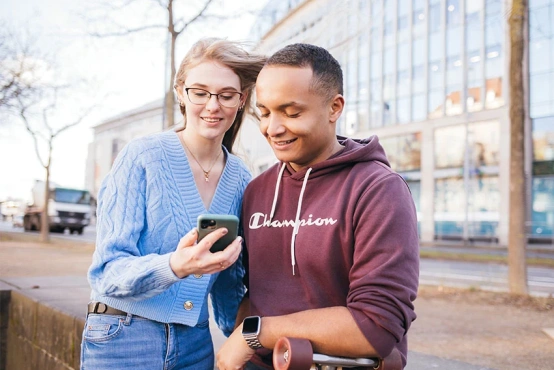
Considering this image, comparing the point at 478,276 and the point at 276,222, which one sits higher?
the point at 276,222

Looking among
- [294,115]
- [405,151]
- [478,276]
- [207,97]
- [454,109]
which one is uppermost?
[454,109]

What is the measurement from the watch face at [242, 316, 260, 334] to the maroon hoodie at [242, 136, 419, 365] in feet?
0.51

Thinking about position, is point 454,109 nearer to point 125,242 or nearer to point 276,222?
point 276,222

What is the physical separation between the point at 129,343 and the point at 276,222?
0.76m

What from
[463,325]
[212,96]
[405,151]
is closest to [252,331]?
[212,96]

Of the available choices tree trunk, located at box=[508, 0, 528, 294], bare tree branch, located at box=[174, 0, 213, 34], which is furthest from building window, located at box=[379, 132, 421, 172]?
tree trunk, located at box=[508, 0, 528, 294]

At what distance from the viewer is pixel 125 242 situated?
1.95m

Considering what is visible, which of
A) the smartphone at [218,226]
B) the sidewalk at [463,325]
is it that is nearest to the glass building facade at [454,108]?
the sidewalk at [463,325]

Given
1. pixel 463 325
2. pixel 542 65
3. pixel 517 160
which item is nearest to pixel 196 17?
pixel 517 160

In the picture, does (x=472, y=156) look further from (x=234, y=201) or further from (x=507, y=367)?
(x=234, y=201)

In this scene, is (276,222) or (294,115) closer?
(294,115)

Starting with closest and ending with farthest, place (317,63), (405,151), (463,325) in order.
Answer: (317,63)
(463,325)
(405,151)

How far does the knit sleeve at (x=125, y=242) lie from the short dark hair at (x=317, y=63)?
2.35 ft

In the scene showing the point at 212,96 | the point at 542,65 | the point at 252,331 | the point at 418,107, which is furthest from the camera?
the point at 418,107
